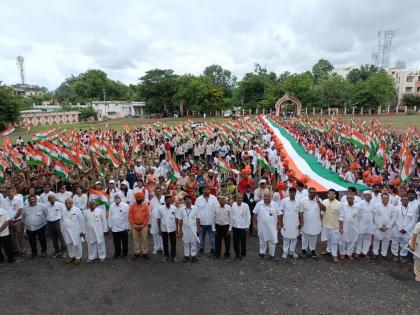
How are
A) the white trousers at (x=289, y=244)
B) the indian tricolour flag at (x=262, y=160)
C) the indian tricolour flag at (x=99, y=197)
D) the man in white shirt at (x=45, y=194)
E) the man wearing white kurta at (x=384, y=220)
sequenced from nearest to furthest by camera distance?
the man wearing white kurta at (x=384, y=220), the white trousers at (x=289, y=244), the man in white shirt at (x=45, y=194), the indian tricolour flag at (x=99, y=197), the indian tricolour flag at (x=262, y=160)

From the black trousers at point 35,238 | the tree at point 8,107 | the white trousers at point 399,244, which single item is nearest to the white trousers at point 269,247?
the white trousers at point 399,244

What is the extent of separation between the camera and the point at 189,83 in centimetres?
5862

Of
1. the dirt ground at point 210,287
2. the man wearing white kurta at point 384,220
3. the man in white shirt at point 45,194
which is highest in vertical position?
the man in white shirt at point 45,194

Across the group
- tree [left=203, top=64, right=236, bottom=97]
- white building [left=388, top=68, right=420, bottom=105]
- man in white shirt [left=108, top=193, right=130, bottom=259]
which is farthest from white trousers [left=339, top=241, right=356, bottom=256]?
tree [left=203, top=64, right=236, bottom=97]

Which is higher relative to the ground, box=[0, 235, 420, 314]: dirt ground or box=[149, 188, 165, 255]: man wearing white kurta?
box=[149, 188, 165, 255]: man wearing white kurta

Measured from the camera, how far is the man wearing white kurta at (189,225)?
6.21 m

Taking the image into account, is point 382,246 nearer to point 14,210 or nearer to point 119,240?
point 119,240

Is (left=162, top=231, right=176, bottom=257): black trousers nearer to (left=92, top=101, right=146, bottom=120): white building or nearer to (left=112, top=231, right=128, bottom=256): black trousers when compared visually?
(left=112, top=231, right=128, bottom=256): black trousers

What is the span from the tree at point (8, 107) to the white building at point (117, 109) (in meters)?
21.8

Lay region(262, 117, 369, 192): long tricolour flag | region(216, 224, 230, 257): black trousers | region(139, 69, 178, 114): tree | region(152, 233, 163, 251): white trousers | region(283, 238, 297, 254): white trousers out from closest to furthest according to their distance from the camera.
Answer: region(216, 224, 230, 257): black trousers
region(283, 238, 297, 254): white trousers
region(152, 233, 163, 251): white trousers
region(262, 117, 369, 192): long tricolour flag
region(139, 69, 178, 114): tree

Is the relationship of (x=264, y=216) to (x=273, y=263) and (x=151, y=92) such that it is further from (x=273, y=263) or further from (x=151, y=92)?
(x=151, y=92)

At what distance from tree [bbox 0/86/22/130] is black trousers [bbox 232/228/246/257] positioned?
126ft

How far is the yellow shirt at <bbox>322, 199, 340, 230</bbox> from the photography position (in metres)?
6.19

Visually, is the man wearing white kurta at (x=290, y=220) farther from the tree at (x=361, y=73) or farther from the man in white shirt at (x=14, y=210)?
the tree at (x=361, y=73)
